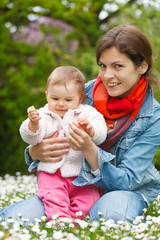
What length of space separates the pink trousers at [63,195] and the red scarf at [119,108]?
44cm

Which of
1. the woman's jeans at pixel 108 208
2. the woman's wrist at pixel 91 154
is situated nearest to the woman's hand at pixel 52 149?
the woman's wrist at pixel 91 154

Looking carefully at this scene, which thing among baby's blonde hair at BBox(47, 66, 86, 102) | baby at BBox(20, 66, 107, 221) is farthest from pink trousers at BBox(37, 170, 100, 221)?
baby's blonde hair at BBox(47, 66, 86, 102)

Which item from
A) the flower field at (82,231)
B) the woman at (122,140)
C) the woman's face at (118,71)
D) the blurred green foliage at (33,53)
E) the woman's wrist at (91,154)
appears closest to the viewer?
the flower field at (82,231)

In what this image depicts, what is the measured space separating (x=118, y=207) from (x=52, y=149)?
2.30 feet

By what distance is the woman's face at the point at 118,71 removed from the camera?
3131mm

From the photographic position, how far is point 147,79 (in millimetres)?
3314

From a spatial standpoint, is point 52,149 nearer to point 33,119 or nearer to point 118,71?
point 33,119

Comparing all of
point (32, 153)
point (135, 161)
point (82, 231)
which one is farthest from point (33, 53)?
point (82, 231)

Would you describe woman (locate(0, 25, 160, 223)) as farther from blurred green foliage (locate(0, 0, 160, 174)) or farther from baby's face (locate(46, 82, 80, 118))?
blurred green foliage (locate(0, 0, 160, 174))

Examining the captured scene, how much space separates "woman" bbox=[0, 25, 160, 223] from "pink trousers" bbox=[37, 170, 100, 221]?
0.35 feet

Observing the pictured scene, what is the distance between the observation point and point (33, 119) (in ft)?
9.46

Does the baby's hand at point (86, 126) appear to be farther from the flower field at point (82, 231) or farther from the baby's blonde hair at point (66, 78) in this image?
the flower field at point (82, 231)

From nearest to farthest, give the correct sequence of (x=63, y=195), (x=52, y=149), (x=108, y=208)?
(x=108, y=208) < (x=63, y=195) < (x=52, y=149)

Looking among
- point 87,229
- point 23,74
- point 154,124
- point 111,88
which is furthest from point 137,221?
point 23,74
